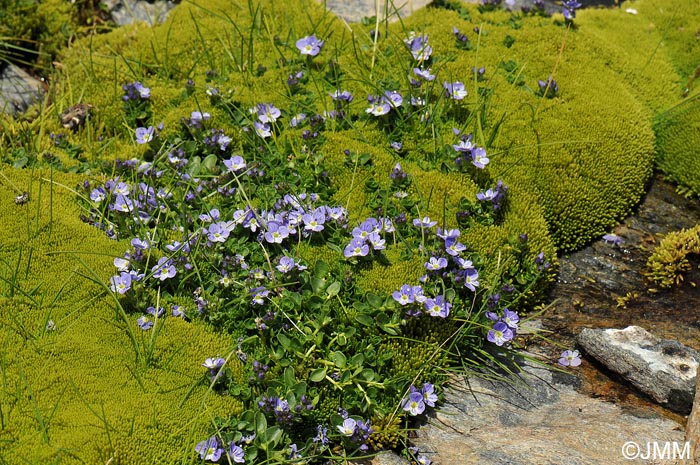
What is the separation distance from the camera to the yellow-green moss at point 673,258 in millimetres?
5934

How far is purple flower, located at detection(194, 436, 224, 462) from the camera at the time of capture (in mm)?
4234

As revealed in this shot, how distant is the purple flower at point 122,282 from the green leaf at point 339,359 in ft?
4.84

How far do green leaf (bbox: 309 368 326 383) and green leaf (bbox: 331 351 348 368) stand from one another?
0.10 meters

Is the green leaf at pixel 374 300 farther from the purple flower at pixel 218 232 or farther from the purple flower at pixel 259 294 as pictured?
the purple flower at pixel 218 232

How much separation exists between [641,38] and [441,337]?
488 centimetres

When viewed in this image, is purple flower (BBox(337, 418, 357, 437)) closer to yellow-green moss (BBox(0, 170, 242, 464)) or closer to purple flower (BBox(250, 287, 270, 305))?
yellow-green moss (BBox(0, 170, 242, 464))

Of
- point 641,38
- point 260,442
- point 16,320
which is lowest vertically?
point 260,442

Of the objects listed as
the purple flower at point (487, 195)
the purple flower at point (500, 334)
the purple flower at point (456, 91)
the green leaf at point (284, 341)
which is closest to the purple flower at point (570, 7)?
the purple flower at point (456, 91)

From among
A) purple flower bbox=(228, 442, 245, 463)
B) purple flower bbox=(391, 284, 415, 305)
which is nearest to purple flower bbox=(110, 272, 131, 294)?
purple flower bbox=(228, 442, 245, 463)

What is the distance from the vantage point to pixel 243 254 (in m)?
5.18

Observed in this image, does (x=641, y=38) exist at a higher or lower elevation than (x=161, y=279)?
higher

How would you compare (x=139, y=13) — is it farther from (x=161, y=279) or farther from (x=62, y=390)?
(x=62, y=390)

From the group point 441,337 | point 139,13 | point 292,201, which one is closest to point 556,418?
point 441,337

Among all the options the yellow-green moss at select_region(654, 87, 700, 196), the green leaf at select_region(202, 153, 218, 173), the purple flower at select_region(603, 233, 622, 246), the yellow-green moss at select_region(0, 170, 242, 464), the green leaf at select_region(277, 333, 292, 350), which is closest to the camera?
the yellow-green moss at select_region(0, 170, 242, 464)
